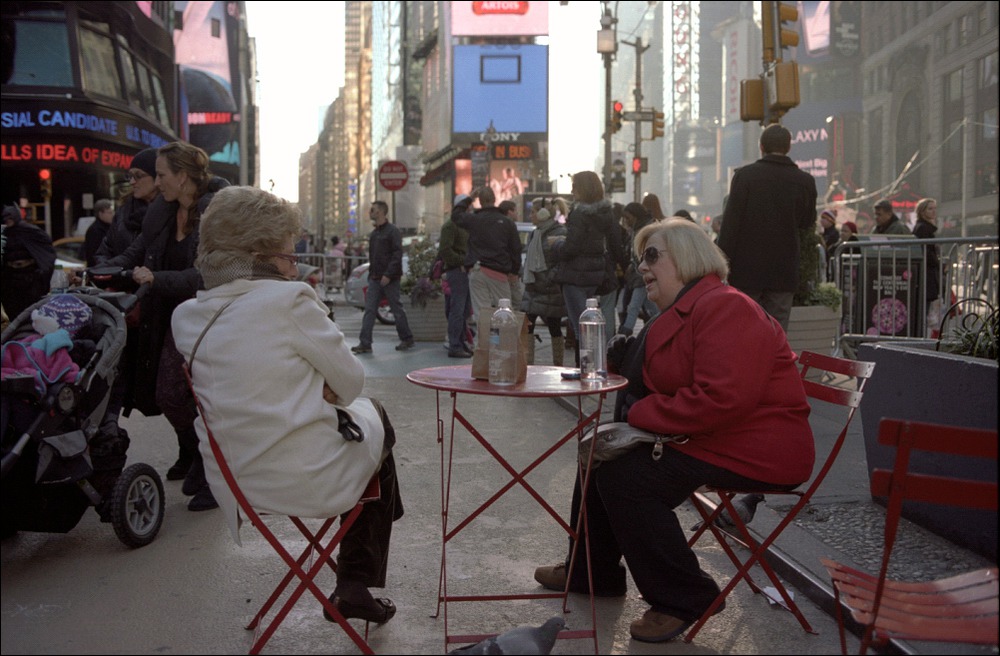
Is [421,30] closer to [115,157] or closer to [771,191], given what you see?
[115,157]

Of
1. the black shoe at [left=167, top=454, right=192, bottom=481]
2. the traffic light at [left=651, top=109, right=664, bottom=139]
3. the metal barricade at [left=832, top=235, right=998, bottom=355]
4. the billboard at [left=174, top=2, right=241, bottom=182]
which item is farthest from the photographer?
the billboard at [left=174, top=2, right=241, bottom=182]

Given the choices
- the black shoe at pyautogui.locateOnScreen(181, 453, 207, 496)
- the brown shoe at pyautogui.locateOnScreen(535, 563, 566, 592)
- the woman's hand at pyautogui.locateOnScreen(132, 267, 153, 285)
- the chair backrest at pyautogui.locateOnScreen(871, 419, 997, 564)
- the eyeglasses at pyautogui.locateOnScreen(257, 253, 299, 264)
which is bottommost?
the brown shoe at pyautogui.locateOnScreen(535, 563, 566, 592)

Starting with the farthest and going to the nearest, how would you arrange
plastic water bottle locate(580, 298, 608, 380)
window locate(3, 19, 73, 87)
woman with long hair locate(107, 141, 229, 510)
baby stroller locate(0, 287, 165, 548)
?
window locate(3, 19, 73, 87) → woman with long hair locate(107, 141, 229, 510) → plastic water bottle locate(580, 298, 608, 380) → baby stroller locate(0, 287, 165, 548)

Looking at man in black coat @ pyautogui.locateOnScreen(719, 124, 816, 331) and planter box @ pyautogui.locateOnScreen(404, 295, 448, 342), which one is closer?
man in black coat @ pyautogui.locateOnScreen(719, 124, 816, 331)

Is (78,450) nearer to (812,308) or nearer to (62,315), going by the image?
(62,315)

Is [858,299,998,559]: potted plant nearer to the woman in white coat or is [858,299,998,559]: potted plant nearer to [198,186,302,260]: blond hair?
the woman in white coat

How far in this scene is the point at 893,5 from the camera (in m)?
76.8

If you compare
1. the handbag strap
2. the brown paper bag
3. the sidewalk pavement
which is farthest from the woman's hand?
the brown paper bag

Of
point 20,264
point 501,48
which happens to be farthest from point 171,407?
point 501,48

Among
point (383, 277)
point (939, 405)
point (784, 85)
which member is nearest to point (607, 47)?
point (383, 277)

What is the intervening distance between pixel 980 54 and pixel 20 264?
55681 mm

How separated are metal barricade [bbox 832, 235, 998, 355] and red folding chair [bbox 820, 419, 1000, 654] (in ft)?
25.6

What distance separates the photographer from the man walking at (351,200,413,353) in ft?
46.0

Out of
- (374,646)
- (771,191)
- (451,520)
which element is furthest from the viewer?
(771,191)
